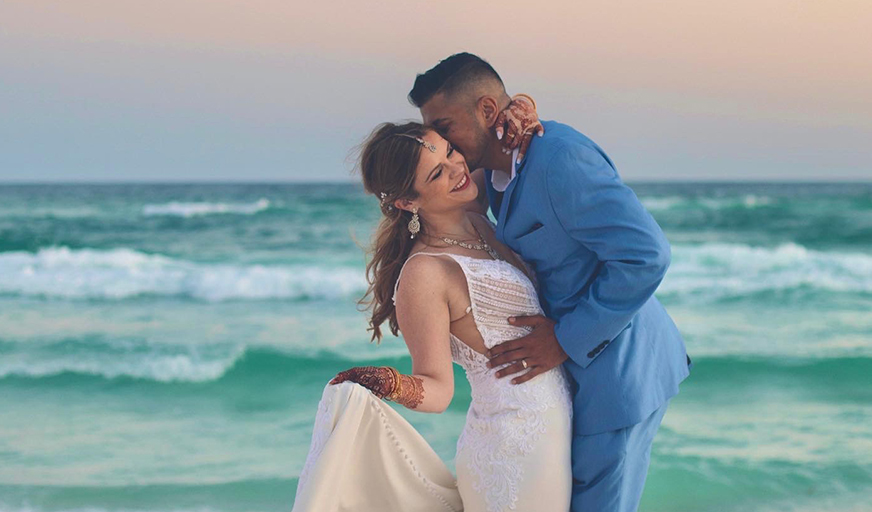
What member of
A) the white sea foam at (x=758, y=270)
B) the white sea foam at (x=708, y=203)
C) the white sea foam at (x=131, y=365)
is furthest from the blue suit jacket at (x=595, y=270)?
the white sea foam at (x=708, y=203)

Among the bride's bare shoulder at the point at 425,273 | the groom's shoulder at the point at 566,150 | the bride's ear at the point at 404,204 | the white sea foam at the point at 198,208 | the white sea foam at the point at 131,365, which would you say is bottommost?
the white sea foam at the point at 198,208

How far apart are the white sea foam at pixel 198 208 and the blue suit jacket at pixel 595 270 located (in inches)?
702

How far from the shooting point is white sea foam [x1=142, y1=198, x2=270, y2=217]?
1967 cm

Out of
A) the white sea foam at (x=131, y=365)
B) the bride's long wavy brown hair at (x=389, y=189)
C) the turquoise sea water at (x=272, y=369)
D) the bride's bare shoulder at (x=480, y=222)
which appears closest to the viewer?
the bride's long wavy brown hair at (x=389, y=189)

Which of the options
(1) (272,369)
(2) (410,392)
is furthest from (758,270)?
(2) (410,392)

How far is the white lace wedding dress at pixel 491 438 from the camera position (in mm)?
2283

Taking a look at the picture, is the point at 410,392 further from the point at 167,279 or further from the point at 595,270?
the point at 167,279

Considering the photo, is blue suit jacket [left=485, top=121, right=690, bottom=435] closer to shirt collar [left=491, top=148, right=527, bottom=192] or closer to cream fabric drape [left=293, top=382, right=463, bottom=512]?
shirt collar [left=491, top=148, right=527, bottom=192]

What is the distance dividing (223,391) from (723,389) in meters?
4.10

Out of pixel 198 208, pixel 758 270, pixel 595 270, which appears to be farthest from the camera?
pixel 198 208

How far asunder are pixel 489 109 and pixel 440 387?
2.46 feet

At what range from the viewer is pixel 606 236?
2.12m

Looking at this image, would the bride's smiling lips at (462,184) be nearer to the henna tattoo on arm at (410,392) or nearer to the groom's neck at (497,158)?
the groom's neck at (497,158)

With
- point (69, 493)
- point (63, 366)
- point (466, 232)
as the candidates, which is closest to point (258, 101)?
point (63, 366)
